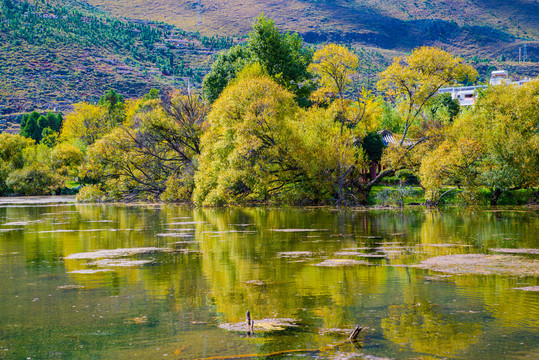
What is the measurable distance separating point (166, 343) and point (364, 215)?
2670cm

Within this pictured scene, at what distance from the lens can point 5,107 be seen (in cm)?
13238

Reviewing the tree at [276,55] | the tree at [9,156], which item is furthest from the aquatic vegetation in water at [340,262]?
the tree at [9,156]

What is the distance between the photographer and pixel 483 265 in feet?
52.0

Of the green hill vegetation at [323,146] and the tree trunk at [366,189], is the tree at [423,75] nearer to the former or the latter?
the green hill vegetation at [323,146]

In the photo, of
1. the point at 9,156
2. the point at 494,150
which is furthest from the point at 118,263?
the point at 9,156

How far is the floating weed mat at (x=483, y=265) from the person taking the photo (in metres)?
14.8

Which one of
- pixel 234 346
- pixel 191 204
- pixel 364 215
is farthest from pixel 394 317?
pixel 191 204

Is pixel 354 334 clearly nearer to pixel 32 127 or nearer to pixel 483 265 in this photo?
pixel 483 265

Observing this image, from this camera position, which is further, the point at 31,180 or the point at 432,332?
the point at 31,180

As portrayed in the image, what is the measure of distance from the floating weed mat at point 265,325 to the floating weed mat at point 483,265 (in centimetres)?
623

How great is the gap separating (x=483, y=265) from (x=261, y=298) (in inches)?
274

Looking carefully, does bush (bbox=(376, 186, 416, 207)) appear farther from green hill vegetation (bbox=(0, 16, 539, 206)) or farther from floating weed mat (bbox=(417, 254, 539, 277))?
floating weed mat (bbox=(417, 254, 539, 277))

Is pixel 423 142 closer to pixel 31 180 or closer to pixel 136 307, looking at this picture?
pixel 136 307

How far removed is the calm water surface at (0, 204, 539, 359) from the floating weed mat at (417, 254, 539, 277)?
2.00 ft
